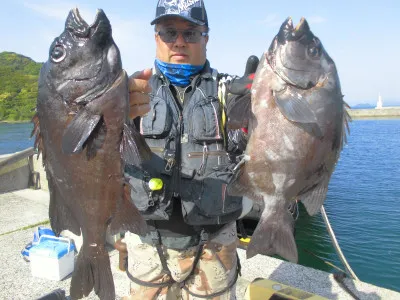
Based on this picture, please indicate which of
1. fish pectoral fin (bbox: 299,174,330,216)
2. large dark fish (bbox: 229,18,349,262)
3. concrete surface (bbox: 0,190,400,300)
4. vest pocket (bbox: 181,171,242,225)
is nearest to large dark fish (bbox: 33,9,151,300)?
vest pocket (bbox: 181,171,242,225)

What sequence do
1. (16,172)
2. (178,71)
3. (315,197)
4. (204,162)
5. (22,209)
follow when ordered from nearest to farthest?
1. (315,197)
2. (204,162)
3. (178,71)
4. (22,209)
5. (16,172)

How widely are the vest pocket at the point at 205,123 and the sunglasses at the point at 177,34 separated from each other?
1.74 feet

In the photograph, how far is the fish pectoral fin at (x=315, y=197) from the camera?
91.0 inches

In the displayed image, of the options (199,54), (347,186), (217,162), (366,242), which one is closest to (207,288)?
(217,162)

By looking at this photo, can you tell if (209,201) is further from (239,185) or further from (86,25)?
(86,25)

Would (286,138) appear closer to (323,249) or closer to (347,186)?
(323,249)

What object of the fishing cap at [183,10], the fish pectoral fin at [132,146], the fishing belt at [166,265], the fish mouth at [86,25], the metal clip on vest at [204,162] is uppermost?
the fishing cap at [183,10]

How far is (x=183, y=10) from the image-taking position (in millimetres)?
2746

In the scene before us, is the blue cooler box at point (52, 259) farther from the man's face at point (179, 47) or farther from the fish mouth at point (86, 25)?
the fish mouth at point (86, 25)

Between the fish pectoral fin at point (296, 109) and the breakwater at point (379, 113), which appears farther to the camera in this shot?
the breakwater at point (379, 113)

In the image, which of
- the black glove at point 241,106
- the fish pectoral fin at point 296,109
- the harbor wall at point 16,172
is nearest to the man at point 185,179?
Answer: the black glove at point 241,106

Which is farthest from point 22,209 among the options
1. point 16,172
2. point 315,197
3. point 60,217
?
point 315,197

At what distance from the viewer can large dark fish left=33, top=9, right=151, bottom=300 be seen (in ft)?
6.62

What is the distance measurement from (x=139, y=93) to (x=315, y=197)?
134 cm
